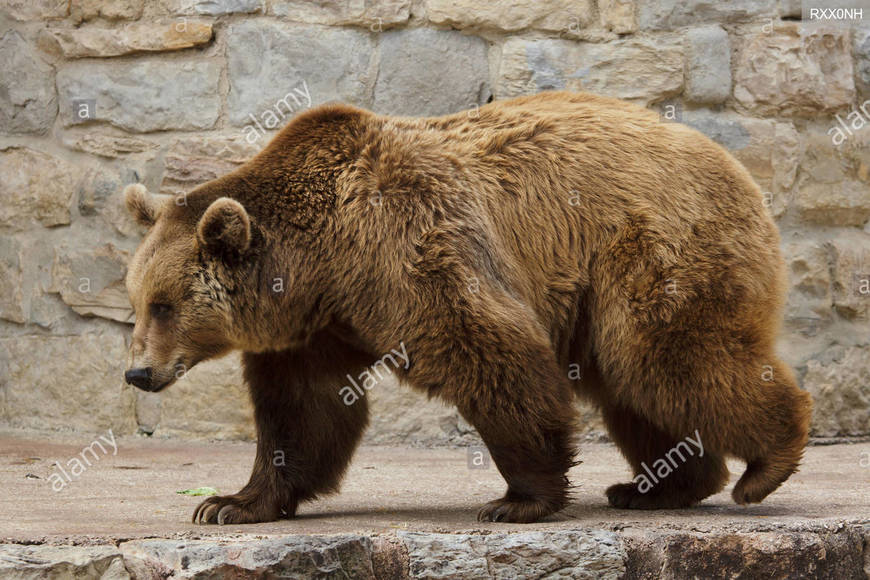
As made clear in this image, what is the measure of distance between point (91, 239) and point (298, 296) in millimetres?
3024

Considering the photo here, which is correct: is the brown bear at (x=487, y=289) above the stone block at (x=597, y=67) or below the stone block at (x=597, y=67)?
below

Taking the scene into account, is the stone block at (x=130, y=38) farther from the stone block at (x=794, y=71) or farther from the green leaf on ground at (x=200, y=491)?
the stone block at (x=794, y=71)

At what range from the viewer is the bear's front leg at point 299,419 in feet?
14.3

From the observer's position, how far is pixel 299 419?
4.41 m

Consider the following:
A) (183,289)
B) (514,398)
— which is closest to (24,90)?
(183,289)

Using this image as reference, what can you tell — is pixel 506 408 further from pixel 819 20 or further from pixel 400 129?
pixel 819 20

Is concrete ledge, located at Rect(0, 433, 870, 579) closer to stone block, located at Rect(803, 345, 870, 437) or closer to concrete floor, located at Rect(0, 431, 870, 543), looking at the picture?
concrete floor, located at Rect(0, 431, 870, 543)

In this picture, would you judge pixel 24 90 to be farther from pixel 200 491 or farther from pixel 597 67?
pixel 597 67

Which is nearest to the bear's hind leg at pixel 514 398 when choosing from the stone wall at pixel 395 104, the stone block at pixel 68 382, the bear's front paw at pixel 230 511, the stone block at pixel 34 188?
the bear's front paw at pixel 230 511

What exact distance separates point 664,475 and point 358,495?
4.42 ft

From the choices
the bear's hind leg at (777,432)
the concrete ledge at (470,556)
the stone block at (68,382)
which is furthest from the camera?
the stone block at (68,382)

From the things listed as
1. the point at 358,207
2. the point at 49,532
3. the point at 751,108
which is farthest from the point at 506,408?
the point at 751,108

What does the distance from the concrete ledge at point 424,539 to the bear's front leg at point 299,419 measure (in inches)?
5.9

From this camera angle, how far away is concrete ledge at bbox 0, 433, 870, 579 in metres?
3.40
